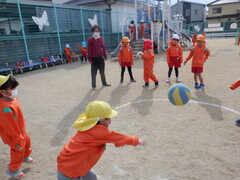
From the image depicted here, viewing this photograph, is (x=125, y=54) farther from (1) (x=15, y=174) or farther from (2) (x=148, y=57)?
(1) (x=15, y=174)

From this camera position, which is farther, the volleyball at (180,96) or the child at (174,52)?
the child at (174,52)

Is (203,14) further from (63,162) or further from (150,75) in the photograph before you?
(63,162)

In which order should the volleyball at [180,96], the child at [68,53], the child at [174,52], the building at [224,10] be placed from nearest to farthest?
the volleyball at [180,96], the child at [174,52], the child at [68,53], the building at [224,10]

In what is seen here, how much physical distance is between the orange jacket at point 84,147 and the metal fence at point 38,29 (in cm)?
1175

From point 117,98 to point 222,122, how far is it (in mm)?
3168

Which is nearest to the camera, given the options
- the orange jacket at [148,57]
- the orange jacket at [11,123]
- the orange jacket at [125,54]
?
the orange jacket at [11,123]

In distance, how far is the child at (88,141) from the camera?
6.99ft

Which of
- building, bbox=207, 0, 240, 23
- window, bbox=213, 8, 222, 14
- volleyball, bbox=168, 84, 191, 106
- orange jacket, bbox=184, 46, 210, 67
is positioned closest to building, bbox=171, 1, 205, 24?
building, bbox=207, 0, 240, 23

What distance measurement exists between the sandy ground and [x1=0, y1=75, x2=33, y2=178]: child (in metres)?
0.27

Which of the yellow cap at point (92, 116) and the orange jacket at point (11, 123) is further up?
the yellow cap at point (92, 116)

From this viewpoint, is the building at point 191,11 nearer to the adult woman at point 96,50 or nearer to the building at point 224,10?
the building at point 224,10

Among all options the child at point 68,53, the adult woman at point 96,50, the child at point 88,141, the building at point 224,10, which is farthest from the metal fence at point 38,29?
the building at point 224,10

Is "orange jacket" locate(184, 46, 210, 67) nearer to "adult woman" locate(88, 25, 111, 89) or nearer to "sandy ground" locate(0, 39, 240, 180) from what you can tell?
→ "sandy ground" locate(0, 39, 240, 180)

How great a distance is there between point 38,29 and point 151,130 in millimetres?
12489
